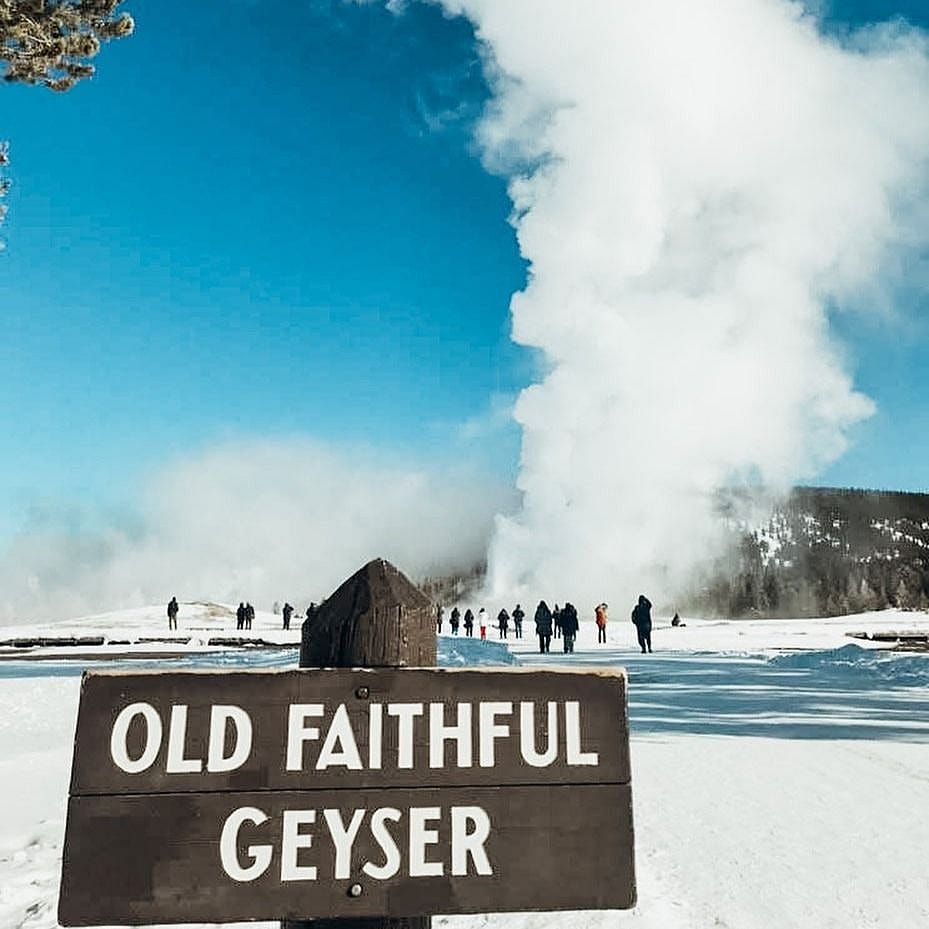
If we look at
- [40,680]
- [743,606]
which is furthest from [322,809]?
[743,606]

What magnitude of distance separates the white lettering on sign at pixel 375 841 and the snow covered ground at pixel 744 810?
9.5 inches

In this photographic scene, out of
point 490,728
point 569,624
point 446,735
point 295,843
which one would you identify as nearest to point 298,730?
point 295,843

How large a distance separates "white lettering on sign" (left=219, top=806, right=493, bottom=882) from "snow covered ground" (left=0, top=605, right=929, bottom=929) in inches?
9.5

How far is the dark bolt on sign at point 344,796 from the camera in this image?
5.45 feet

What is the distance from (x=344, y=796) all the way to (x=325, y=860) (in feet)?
0.47

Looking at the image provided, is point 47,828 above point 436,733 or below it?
below

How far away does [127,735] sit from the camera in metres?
1.72

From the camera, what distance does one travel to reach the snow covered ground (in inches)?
133

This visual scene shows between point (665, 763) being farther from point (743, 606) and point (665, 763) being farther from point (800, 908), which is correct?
point (743, 606)

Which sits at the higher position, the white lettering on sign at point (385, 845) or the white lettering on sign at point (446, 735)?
the white lettering on sign at point (446, 735)

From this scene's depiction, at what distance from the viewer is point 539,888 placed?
1735mm

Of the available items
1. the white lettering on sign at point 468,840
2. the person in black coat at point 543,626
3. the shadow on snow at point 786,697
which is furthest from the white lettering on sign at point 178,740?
the person in black coat at point 543,626

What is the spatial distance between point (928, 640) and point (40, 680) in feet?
92.3

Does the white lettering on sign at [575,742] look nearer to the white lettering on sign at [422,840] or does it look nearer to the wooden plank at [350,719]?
the wooden plank at [350,719]
